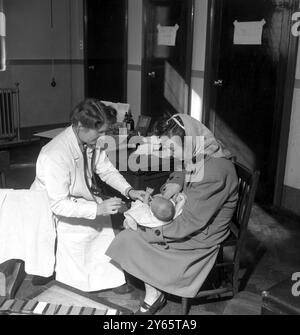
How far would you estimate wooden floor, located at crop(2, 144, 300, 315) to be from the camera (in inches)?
98.5

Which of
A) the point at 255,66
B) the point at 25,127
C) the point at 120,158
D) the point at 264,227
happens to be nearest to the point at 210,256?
the point at 120,158

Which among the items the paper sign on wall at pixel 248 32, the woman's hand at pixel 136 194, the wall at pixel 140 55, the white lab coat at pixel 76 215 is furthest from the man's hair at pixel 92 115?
the wall at pixel 140 55

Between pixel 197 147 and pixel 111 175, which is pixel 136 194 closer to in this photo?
pixel 111 175

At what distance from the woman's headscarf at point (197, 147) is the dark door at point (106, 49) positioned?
385cm

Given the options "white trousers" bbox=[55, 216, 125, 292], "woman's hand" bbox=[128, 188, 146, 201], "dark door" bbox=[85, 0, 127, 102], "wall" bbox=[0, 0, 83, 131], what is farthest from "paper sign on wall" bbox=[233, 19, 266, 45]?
"wall" bbox=[0, 0, 83, 131]

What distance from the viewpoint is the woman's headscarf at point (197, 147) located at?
7.13 feet

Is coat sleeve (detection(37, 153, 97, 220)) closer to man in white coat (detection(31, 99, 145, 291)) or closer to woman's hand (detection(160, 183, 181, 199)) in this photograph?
man in white coat (detection(31, 99, 145, 291))

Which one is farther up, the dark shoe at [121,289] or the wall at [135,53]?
the wall at [135,53]

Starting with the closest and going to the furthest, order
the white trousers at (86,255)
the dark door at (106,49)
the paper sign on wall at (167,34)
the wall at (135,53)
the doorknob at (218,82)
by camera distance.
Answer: the white trousers at (86,255) < the doorknob at (218,82) < the paper sign on wall at (167,34) < the wall at (135,53) < the dark door at (106,49)

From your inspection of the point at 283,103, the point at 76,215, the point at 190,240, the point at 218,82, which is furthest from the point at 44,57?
the point at 190,240

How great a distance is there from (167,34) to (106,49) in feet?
4.88

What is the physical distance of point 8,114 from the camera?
6.12 meters

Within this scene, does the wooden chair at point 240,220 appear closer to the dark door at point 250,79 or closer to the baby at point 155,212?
the baby at point 155,212
